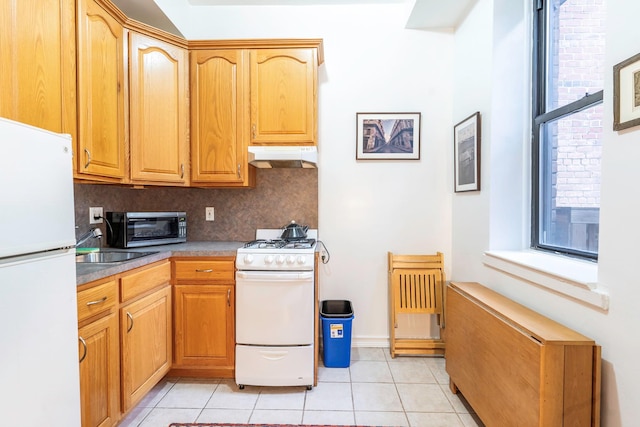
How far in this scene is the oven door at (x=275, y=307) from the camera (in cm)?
199

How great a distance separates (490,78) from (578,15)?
472 millimetres

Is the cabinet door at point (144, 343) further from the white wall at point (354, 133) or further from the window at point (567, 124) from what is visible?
the window at point (567, 124)

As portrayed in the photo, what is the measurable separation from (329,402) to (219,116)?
Result: 83.1 inches

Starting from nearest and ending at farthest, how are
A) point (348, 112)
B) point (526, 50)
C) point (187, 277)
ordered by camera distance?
point (526, 50) → point (187, 277) → point (348, 112)

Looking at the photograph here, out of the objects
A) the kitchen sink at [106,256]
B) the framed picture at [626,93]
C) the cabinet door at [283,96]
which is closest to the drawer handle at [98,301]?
the kitchen sink at [106,256]

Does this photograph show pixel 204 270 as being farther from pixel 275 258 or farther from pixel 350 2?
pixel 350 2

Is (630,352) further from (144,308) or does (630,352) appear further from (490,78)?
(144,308)

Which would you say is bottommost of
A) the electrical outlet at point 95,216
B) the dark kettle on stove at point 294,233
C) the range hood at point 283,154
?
the dark kettle on stove at point 294,233

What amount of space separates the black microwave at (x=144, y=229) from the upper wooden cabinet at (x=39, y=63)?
0.73 meters

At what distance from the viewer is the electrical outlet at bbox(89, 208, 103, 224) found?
2076 millimetres

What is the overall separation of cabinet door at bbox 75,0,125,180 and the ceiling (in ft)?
1.08

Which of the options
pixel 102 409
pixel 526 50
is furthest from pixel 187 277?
pixel 526 50

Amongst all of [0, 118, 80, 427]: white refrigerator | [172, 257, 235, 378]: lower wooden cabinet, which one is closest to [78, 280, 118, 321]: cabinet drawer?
[0, 118, 80, 427]: white refrigerator

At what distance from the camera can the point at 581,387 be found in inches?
44.4
